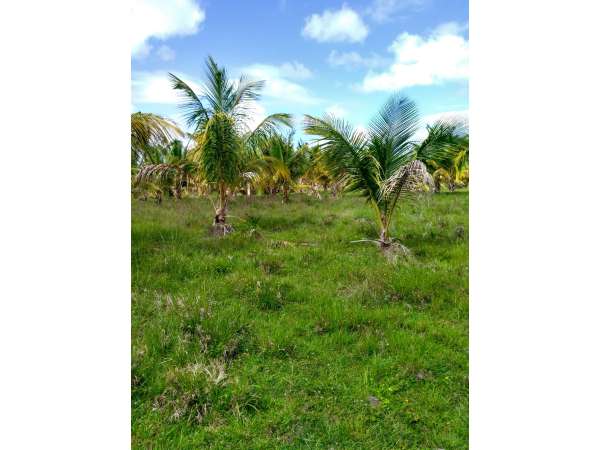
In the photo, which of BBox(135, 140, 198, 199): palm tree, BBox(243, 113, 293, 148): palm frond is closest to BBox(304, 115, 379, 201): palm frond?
BBox(243, 113, 293, 148): palm frond

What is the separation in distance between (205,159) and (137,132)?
5.77 ft

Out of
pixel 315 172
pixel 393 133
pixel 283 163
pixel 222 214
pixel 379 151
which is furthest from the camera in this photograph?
pixel 315 172

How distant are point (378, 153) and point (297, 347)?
329 centimetres

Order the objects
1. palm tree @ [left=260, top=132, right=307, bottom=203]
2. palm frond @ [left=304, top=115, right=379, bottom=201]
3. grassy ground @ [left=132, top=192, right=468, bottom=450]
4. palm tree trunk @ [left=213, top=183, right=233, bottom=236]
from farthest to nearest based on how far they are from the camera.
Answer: palm tree @ [left=260, top=132, right=307, bottom=203], palm tree trunk @ [left=213, top=183, right=233, bottom=236], palm frond @ [left=304, top=115, right=379, bottom=201], grassy ground @ [left=132, top=192, right=468, bottom=450]

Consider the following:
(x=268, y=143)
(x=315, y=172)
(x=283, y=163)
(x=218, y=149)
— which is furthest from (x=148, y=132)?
(x=315, y=172)

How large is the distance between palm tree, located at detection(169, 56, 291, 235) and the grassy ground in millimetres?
1462

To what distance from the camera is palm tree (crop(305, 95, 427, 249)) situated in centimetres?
450

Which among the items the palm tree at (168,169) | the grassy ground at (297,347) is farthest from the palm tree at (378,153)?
the palm tree at (168,169)

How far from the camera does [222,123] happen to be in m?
5.21

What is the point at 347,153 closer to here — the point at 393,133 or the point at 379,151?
the point at 379,151

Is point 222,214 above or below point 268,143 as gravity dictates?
below

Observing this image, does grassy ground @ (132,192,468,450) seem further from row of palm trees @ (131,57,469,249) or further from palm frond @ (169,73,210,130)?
palm frond @ (169,73,210,130)

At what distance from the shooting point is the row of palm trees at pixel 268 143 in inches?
164
